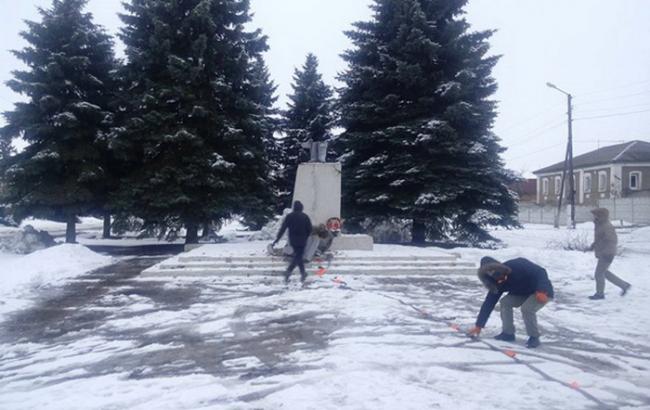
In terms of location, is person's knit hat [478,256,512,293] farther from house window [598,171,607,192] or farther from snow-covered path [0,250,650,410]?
house window [598,171,607,192]

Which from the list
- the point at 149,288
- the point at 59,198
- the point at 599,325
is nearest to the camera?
the point at 599,325

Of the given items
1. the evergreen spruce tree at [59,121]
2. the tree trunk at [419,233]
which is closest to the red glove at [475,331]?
the tree trunk at [419,233]

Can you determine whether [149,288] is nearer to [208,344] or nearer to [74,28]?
[208,344]

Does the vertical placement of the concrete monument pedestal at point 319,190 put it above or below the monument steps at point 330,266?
above

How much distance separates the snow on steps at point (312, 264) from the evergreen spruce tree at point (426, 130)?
197 inches

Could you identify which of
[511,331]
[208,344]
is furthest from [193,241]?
[511,331]

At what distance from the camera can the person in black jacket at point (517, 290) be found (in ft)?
18.7

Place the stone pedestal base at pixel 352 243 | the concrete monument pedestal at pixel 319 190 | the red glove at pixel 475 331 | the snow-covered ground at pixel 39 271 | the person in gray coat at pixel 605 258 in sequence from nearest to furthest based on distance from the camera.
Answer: the red glove at pixel 475 331, the person in gray coat at pixel 605 258, the snow-covered ground at pixel 39 271, the stone pedestal base at pixel 352 243, the concrete monument pedestal at pixel 319 190

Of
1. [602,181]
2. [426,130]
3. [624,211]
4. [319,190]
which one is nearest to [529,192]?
[602,181]

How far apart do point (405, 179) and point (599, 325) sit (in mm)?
11125

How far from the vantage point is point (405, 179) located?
695 inches

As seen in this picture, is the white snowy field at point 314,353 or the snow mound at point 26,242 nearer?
the white snowy field at point 314,353

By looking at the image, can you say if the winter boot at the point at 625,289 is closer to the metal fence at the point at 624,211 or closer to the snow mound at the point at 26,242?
the snow mound at the point at 26,242

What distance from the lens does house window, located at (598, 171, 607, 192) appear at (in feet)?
161
